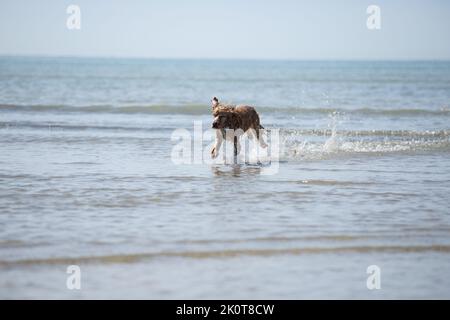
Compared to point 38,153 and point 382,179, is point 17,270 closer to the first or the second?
point 382,179

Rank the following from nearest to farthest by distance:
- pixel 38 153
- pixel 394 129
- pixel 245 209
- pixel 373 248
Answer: pixel 373 248 → pixel 245 209 → pixel 38 153 → pixel 394 129

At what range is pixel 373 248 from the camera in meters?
8.23

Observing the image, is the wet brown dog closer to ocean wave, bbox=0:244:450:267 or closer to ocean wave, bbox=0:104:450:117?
ocean wave, bbox=0:244:450:267

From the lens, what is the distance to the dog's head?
1442 cm

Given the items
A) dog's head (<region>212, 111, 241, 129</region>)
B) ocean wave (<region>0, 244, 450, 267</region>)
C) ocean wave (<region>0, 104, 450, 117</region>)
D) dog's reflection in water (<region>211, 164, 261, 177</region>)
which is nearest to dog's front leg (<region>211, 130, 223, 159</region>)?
dog's head (<region>212, 111, 241, 129</region>)

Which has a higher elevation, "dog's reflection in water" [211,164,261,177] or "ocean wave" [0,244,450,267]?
"dog's reflection in water" [211,164,261,177]

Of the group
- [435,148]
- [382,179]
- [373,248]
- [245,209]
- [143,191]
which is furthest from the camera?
[435,148]

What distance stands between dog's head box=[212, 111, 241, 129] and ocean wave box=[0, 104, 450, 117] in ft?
44.3

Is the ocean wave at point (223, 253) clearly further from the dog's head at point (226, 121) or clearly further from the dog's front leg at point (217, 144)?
the dog's front leg at point (217, 144)

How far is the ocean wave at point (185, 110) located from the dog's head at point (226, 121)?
532 inches

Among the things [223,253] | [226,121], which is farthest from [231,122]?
[223,253]

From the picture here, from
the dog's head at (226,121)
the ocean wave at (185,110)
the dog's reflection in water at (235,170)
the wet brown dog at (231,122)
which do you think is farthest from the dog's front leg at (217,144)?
the ocean wave at (185,110)

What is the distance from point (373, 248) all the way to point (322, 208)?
1943 millimetres
